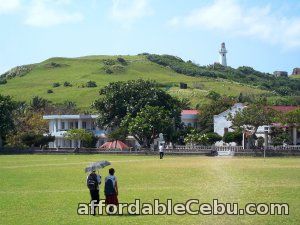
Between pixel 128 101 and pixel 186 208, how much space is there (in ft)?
217

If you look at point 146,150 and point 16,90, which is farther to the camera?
point 16,90

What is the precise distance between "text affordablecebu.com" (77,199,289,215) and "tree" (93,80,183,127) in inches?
2489

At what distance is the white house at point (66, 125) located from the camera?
99.0 meters

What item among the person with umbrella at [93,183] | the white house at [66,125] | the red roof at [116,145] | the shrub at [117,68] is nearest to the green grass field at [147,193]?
the person with umbrella at [93,183]

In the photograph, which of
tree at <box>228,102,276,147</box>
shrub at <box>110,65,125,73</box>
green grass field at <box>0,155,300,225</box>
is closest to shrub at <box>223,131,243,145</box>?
tree at <box>228,102,276,147</box>

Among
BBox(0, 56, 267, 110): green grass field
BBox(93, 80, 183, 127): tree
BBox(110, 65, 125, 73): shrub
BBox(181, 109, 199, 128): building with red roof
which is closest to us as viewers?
BBox(93, 80, 183, 127): tree

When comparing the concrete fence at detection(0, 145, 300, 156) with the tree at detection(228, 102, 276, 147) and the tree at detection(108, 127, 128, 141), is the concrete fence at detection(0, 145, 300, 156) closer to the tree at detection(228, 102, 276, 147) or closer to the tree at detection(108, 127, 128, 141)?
the tree at detection(228, 102, 276, 147)

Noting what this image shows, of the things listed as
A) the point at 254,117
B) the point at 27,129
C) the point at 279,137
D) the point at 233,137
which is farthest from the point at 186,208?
the point at 27,129

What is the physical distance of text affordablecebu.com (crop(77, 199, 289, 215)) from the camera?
19.5 metres

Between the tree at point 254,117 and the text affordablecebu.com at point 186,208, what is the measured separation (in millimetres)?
48510

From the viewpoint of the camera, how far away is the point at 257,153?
66688 mm

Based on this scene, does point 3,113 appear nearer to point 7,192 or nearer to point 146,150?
point 146,150

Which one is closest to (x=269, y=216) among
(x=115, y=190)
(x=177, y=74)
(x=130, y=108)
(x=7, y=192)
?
(x=115, y=190)

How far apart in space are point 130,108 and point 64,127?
67.8ft
